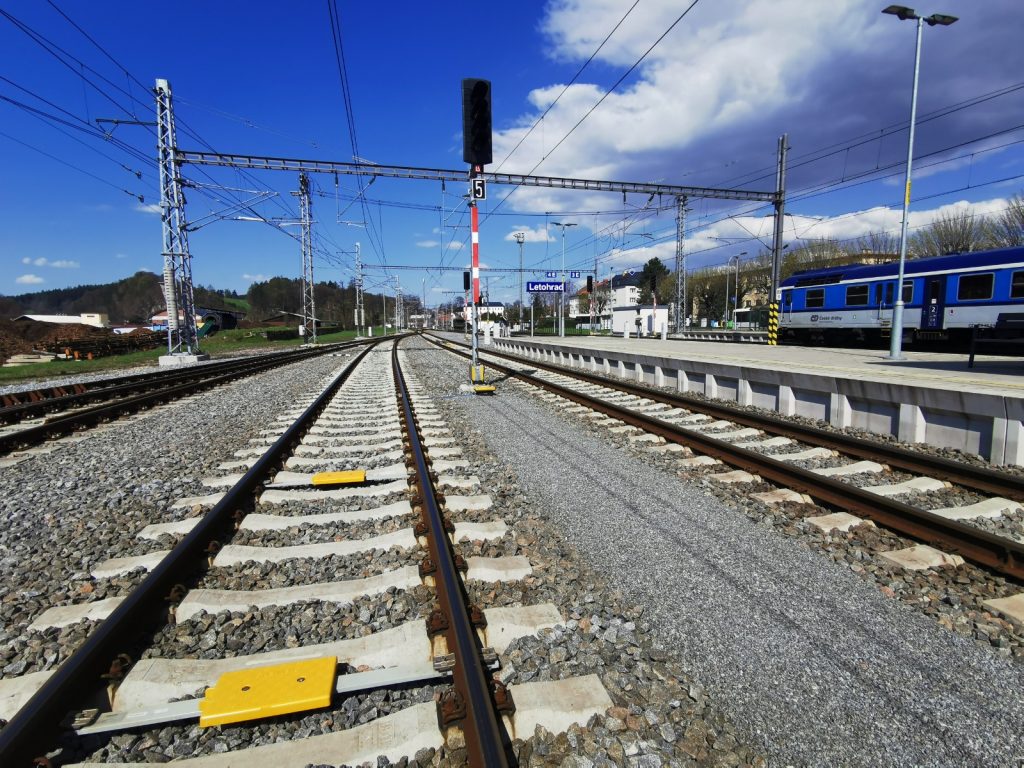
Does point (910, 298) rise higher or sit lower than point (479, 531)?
higher

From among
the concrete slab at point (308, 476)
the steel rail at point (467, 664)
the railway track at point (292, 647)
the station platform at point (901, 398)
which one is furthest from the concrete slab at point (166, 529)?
the station platform at point (901, 398)

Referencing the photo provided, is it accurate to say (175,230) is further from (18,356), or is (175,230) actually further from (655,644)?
Answer: (655,644)

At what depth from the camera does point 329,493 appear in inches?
201

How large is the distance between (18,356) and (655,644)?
131 feet

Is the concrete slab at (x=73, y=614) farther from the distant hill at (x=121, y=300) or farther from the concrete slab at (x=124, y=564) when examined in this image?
the distant hill at (x=121, y=300)

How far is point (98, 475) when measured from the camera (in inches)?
234

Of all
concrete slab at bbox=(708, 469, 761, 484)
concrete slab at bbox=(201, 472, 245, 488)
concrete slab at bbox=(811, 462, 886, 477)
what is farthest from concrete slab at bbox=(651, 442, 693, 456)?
concrete slab at bbox=(201, 472, 245, 488)

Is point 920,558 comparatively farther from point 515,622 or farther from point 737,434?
point 737,434

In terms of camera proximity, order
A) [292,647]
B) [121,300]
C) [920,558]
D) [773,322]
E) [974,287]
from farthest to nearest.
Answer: [121,300]
[773,322]
[974,287]
[920,558]
[292,647]

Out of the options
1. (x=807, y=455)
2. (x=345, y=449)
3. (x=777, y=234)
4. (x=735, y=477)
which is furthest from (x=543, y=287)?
(x=735, y=477)

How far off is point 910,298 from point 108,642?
82.1ft

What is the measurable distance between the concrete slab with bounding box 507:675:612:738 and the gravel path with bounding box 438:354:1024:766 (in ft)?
1.84

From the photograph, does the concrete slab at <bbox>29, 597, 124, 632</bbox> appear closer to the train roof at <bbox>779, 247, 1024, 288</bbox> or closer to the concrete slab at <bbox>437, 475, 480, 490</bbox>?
the concrete slab at <bbox>437, 475, 480, 490</bbox>

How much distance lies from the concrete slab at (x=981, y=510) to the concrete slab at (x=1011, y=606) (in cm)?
129
